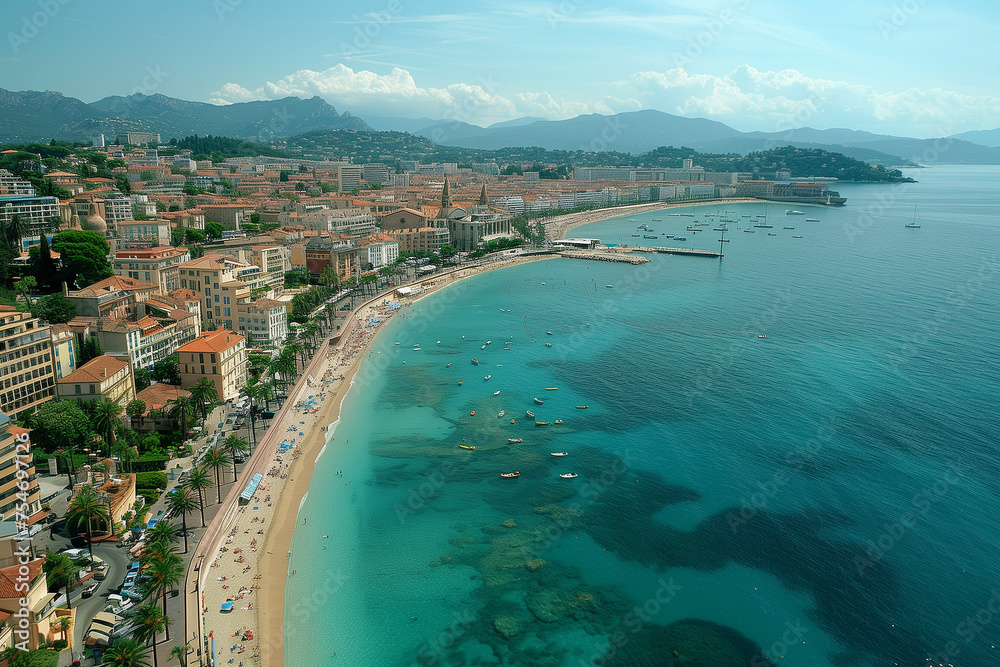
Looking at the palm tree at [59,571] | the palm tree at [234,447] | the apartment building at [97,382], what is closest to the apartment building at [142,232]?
the apartment building at [97,382]

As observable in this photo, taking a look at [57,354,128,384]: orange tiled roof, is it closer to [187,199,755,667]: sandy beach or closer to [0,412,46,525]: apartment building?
[0,412,46,525]: apartment building

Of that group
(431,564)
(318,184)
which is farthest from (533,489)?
(318,184)

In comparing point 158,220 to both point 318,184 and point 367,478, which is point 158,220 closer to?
point 367,478

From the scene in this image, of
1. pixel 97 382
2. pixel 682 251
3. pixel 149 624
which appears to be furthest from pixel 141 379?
pixel 682 251

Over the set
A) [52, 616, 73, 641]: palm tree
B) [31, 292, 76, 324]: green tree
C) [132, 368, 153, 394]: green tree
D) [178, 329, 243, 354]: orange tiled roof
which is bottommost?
[52, 616, 73, 641]: palm tree

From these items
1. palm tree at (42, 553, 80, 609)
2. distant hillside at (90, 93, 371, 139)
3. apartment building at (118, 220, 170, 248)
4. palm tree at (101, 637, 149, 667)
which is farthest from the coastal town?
distant hillside at (90, 93, 371, 139)

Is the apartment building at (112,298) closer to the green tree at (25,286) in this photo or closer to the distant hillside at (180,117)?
the green tree at (25,286)
